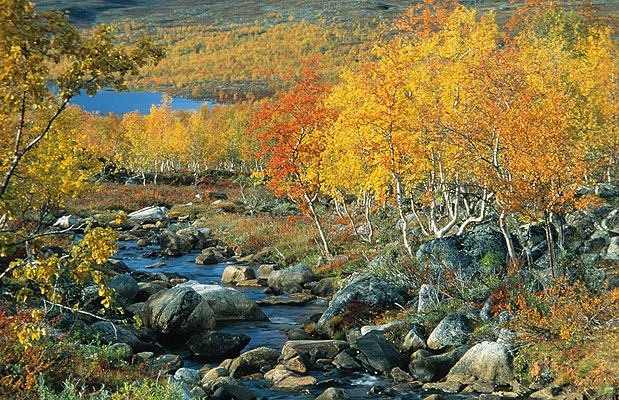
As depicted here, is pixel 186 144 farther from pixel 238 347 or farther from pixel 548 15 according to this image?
pixel 238 347

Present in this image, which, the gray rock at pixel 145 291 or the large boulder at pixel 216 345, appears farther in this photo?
the gray rock at pixel 145 291

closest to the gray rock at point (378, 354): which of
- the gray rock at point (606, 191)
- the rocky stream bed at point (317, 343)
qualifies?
the rocky stream bed at point (317, 343)

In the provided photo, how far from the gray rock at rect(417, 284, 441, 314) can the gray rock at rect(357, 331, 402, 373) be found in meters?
1.87

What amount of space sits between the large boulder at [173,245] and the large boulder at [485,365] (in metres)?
18.6

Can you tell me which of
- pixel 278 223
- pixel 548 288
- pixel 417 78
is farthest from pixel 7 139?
pixel 278 223

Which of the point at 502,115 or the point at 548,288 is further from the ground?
the point at 502,115

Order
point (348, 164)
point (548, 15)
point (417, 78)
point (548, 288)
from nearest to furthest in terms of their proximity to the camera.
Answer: point (548, 288)
point (417, 78)
point (348, 164)
point (548, 15)

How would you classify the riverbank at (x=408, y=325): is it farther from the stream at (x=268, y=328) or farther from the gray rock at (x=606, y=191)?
the gray rock at (x=606, y=191)

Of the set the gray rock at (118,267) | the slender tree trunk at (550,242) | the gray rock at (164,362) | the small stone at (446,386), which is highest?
the slender tree trunk at (550,242)

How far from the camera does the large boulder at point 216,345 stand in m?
12.8

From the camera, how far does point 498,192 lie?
1248 cm

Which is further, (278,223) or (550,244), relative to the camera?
(278,223)

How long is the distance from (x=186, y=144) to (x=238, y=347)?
214 ft

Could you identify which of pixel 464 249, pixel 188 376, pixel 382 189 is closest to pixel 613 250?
pixel 464 249
